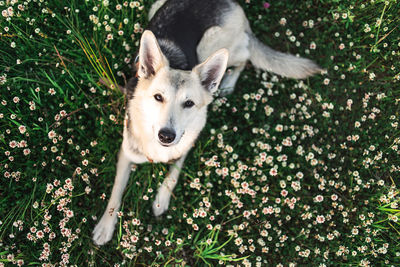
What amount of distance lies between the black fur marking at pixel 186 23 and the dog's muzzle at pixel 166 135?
92 cm

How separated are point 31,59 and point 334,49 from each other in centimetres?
421

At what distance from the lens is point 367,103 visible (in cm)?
416

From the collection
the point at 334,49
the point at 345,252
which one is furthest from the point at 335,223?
the point at 334,49

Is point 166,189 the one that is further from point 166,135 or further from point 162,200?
point 166,135

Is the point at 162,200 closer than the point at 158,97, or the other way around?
the point at 158,97

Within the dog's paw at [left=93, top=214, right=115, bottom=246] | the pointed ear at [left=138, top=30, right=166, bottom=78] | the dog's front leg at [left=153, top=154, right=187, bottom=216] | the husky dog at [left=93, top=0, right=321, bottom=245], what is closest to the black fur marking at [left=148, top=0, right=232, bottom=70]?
the husky dog at [left=93, top=0, right=321, bottom=245]

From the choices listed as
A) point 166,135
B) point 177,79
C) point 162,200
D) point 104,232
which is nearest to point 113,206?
point 104,232

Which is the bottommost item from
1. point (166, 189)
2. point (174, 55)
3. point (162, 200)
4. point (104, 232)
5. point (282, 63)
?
point (104, 232)

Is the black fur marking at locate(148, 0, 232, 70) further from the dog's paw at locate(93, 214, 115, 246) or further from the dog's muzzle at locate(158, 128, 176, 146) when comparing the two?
the dog's paw at locate(93, 214, 115, 246)

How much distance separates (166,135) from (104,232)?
5.10 feet

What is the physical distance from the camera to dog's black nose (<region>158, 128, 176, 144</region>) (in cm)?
249

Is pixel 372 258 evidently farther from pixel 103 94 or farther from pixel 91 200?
pixel 103 94

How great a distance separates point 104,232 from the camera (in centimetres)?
323

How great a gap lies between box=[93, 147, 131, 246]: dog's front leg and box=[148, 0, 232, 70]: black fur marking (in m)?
1.28
